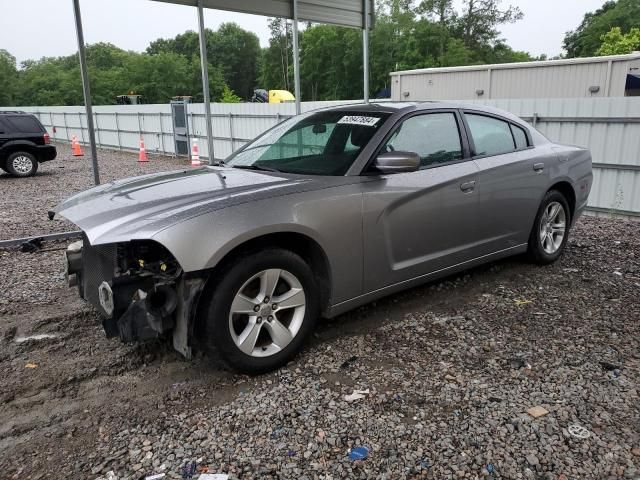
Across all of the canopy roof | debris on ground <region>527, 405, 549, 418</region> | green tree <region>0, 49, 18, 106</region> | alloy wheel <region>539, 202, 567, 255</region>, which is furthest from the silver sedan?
green tree <region>0, 49, 18, 106</region>

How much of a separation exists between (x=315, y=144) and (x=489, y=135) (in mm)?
1657

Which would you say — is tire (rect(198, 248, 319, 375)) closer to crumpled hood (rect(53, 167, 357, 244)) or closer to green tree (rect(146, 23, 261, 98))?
crumpled hood (rect(53, 167, 357, 244))

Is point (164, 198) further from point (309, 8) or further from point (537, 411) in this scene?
point (309, 8)

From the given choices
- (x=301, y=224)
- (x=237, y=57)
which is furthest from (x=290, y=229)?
(x=237, y=57)

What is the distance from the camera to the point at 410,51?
64.1 m

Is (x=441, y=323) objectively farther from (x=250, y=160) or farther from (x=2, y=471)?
(x=2, y=471)

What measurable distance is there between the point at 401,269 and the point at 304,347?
0.91 meters

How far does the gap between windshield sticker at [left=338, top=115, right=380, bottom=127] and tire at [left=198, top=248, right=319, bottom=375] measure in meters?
1.27

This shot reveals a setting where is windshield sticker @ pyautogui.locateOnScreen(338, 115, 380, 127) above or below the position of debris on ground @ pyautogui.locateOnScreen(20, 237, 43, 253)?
above

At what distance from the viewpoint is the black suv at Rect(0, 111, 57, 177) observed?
14.0m

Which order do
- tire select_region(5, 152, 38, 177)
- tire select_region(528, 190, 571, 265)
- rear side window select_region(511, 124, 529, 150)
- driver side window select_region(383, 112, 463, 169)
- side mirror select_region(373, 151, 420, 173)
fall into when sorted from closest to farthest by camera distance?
side mirror select_region(373, 151, 420, 173) < driver side window select_region(383, 112, 463, 169) < rear side window select_region(511, 124, 529, 150) < tire select_region(528, 190, 571, 265) < tire select_region(5, 152, 38, 177)

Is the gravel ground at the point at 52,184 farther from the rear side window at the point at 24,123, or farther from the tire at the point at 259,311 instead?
the tire at the point at 259,311

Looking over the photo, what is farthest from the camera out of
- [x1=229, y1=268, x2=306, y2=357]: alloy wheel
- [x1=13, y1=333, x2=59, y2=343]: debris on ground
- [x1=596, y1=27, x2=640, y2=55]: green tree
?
[x1=596, y1=27, x2=640, y2=55]: green tree

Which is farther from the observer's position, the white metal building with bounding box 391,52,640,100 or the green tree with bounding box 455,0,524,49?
the green tree with bounding box 455,0,524,49
